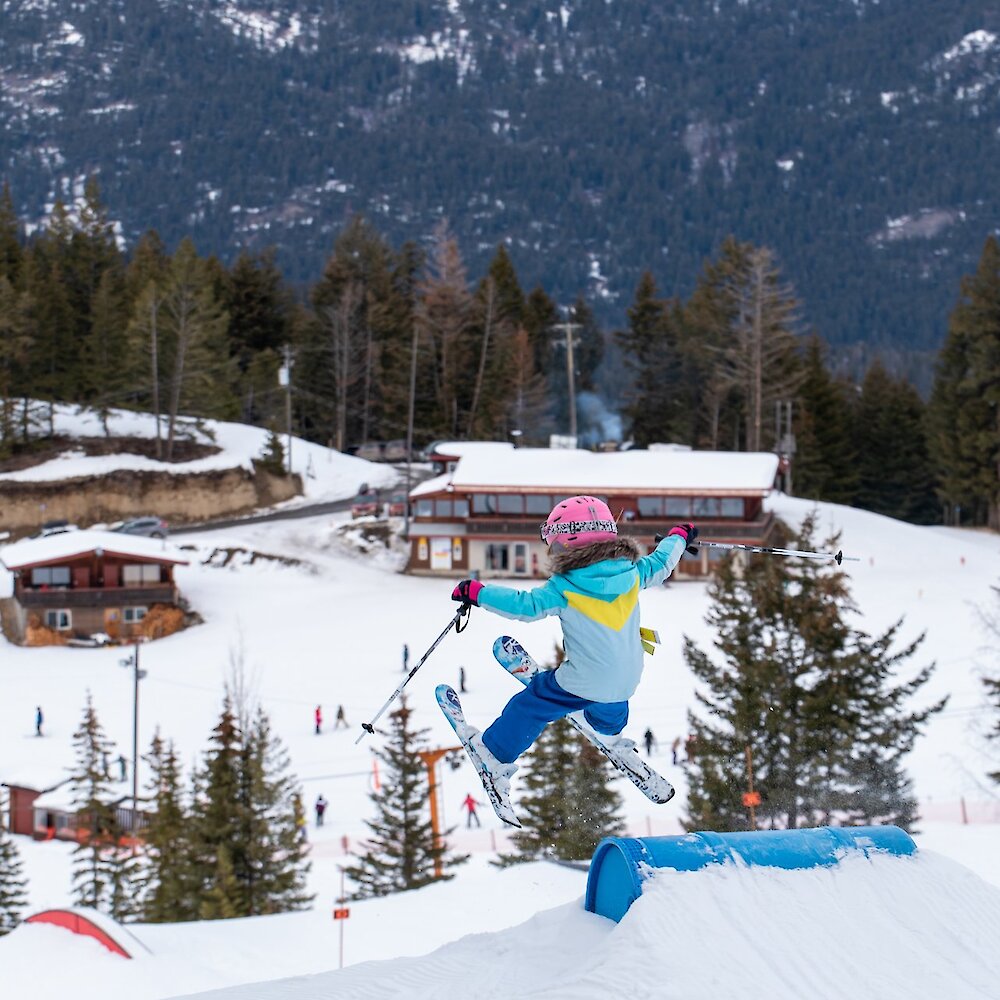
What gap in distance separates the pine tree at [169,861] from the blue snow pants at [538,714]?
15.8 metres

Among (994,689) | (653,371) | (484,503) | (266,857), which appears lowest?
(266,857)

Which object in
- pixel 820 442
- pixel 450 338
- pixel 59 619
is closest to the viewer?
pixel 59 619

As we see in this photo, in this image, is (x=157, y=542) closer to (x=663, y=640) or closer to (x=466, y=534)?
(x=466, y=534)

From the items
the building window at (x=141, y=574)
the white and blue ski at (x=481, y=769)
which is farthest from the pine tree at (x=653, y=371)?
the white and blue ski at (x=481, y=769)

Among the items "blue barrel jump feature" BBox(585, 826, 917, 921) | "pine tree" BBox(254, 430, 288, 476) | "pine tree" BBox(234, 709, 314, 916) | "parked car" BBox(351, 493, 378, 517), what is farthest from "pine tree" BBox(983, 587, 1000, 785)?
"pine tree" BBox(254, 430, 288, 476)

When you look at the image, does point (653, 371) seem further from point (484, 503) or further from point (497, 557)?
point (497, 557)

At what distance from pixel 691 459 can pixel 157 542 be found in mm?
21305

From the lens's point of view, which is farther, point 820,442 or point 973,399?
point 820,442

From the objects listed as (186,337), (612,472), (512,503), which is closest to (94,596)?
(512,503)

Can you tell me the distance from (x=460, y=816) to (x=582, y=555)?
2209cm

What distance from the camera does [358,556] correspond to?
53.2m

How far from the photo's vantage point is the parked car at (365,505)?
57.0 metres

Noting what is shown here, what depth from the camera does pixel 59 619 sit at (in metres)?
44.8

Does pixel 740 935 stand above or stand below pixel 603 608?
below
